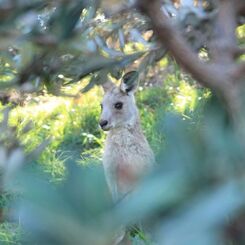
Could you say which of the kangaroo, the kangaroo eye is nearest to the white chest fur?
the kangaroo

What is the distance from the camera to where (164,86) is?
7395mm

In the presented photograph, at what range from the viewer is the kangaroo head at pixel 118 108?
482 centimetres

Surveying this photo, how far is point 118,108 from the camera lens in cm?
491

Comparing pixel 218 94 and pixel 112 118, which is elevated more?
pixel 218 94

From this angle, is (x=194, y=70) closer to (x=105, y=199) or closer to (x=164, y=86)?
(x=105, y=199)

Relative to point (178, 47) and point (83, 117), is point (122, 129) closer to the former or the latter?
point (83, 117)

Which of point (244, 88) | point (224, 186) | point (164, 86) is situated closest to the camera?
point (224, 186)

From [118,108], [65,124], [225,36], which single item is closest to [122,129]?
[118,108]

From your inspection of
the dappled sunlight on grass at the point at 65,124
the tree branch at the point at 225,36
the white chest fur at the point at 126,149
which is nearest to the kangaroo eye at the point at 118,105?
the white chest fur at the point at 126,149

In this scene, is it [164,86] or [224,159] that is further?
[164,86]

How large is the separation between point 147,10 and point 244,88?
0.17 metres

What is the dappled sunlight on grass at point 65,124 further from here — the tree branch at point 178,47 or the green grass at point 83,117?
the tree branch at point 178,47

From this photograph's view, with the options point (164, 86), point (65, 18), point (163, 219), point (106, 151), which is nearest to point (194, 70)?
point (65, 18)

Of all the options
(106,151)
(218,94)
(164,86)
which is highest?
(218,94)
